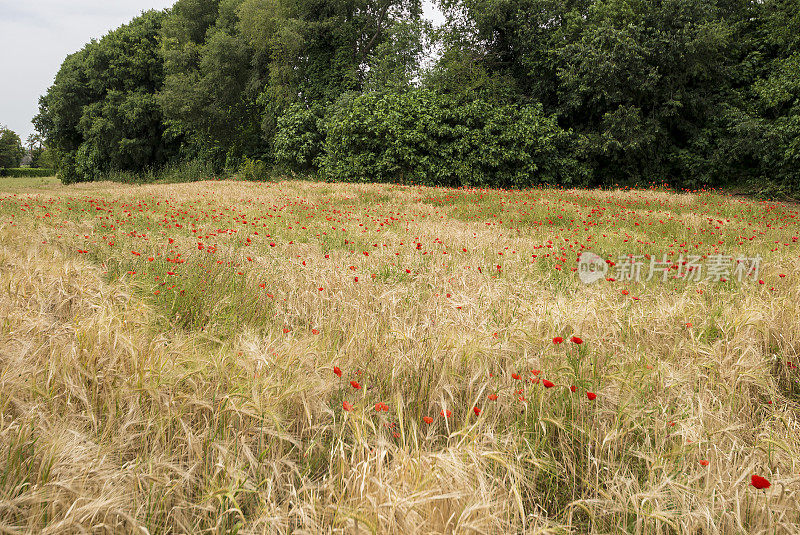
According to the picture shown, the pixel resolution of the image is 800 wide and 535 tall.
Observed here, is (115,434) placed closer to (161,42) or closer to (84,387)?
(84,387)

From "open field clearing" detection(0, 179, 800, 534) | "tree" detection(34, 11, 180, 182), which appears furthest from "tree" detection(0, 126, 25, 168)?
"open field clearing" detection(0, 179, 800, 534)

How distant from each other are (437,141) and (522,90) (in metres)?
6.64

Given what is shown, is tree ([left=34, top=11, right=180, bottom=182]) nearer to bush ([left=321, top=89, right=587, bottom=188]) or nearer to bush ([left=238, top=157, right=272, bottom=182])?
bush ([left=238, top=157, right=272, bottom=182])

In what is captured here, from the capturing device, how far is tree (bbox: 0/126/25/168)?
63181 millimetres

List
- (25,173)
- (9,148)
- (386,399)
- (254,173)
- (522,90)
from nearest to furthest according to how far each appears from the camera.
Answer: (386,399)
(522,90)
(254,173)
(25,173)
(9,148)

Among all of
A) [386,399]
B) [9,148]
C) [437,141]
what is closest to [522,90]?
[437,141]

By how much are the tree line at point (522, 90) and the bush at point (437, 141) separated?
7 cm

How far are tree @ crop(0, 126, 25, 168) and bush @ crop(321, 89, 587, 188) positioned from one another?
69498 millimetres

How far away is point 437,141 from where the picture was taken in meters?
19.1

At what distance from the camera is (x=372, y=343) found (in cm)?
263

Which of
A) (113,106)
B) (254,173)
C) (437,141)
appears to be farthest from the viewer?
(113,106)

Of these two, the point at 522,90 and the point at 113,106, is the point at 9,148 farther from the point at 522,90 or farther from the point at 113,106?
the point at 522,90

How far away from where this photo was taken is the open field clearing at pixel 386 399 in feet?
4.73

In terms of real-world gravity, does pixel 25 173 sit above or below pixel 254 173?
above
